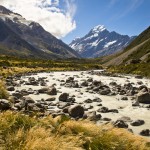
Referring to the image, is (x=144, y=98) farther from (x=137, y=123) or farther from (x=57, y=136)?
(x=57, y=136)

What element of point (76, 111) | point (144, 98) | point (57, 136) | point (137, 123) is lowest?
point (57, 136)

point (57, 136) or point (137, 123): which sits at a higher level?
point (137, 123)

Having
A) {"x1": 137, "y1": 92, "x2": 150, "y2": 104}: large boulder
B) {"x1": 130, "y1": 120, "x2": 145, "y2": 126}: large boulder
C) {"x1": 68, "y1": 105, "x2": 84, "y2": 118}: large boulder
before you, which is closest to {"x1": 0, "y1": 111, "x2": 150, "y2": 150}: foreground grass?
{"x1": 68, "y1": 105, "x2": 84, "y2": 118}: large boulder

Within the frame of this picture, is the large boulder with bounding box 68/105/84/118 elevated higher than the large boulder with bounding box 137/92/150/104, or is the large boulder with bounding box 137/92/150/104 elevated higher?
the large boulder with bounding box 137/92/150/104

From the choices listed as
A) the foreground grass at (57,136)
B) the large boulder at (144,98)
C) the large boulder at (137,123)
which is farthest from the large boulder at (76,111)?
the large boulder at (144,98)

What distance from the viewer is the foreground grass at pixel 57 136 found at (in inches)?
347

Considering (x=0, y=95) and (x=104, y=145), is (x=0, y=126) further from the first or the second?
(x=0, y=95)

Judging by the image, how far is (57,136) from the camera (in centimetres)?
999

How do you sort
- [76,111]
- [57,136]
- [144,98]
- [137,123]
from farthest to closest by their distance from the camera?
[144,98]
[76,111]
[137,123]
[57,136]

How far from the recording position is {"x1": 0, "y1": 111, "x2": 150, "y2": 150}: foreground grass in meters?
8.82

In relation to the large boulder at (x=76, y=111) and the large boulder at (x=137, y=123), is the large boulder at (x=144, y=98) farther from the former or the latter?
the large boulder at (x=76, y=111)

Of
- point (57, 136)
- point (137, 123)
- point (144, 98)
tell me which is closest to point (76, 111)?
point (137, 123)

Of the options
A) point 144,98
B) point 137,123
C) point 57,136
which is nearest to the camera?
point 57,136

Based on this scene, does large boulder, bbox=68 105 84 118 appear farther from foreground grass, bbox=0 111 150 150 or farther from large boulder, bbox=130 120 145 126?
foreground grass, bbox=0 111 150 150
